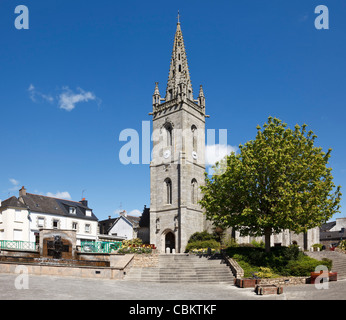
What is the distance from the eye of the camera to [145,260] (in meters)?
26.9

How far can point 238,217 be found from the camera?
27.1m

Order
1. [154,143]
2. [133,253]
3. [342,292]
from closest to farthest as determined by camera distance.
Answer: [342,292] → [133,253] → [154,143]

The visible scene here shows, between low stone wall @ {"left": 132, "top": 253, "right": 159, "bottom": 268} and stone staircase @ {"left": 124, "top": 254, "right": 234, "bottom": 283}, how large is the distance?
46 centimetres

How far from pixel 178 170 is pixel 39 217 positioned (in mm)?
19149

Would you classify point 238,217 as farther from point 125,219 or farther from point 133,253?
point 125,219

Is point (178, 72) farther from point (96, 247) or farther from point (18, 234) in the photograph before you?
point (96, 247)

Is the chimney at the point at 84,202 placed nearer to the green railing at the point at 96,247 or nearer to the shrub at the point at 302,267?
the green railing at the point at 96,247

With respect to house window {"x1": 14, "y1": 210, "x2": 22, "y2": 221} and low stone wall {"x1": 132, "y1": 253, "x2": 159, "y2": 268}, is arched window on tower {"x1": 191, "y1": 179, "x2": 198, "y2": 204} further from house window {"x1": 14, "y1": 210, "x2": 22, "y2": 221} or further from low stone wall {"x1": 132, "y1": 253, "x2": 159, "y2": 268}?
house window {"x1": 14, "y1": 210, "x2": 22, "y2": 221}

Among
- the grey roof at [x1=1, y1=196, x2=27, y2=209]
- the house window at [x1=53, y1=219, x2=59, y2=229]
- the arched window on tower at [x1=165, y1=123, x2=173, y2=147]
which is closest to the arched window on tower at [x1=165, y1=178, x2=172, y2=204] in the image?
the arched window on tower at [x1=165, y1=123, x2=173, y2=147]

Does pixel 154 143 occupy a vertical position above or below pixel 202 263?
above

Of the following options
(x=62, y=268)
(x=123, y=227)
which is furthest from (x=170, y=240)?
(x=62, y=268)

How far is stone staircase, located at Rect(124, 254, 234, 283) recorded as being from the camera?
78.3 feet
